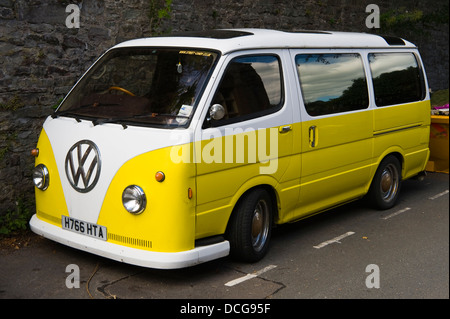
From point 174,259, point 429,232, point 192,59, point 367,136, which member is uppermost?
point 192,59

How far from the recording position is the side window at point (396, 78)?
767 centimetres

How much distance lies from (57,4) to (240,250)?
3.55 meters

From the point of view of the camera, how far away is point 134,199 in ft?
16.8

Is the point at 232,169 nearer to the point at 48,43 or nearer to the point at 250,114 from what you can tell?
the point at 250,114

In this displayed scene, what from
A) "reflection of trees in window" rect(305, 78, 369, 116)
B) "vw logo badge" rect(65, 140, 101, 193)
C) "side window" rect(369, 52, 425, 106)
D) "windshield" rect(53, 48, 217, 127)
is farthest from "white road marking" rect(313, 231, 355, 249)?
"vw logo badge" rect(65, 140, 101, 193)

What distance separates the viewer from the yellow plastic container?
9.59 m

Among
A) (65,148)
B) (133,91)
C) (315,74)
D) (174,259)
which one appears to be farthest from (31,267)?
(315,74)

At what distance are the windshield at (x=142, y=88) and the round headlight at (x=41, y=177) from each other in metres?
0.58

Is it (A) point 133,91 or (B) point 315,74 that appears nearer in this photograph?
(A) point 133,91

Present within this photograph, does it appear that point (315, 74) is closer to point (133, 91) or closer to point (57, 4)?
point (133, 91)

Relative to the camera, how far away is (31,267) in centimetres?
573

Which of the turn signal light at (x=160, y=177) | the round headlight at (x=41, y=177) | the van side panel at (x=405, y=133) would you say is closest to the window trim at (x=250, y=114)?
the turn signal light at (x=160, y=177)

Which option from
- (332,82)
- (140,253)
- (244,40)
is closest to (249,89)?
(244,40)

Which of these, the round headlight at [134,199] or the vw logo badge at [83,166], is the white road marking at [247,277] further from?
the vw logo badge at [83,166]
